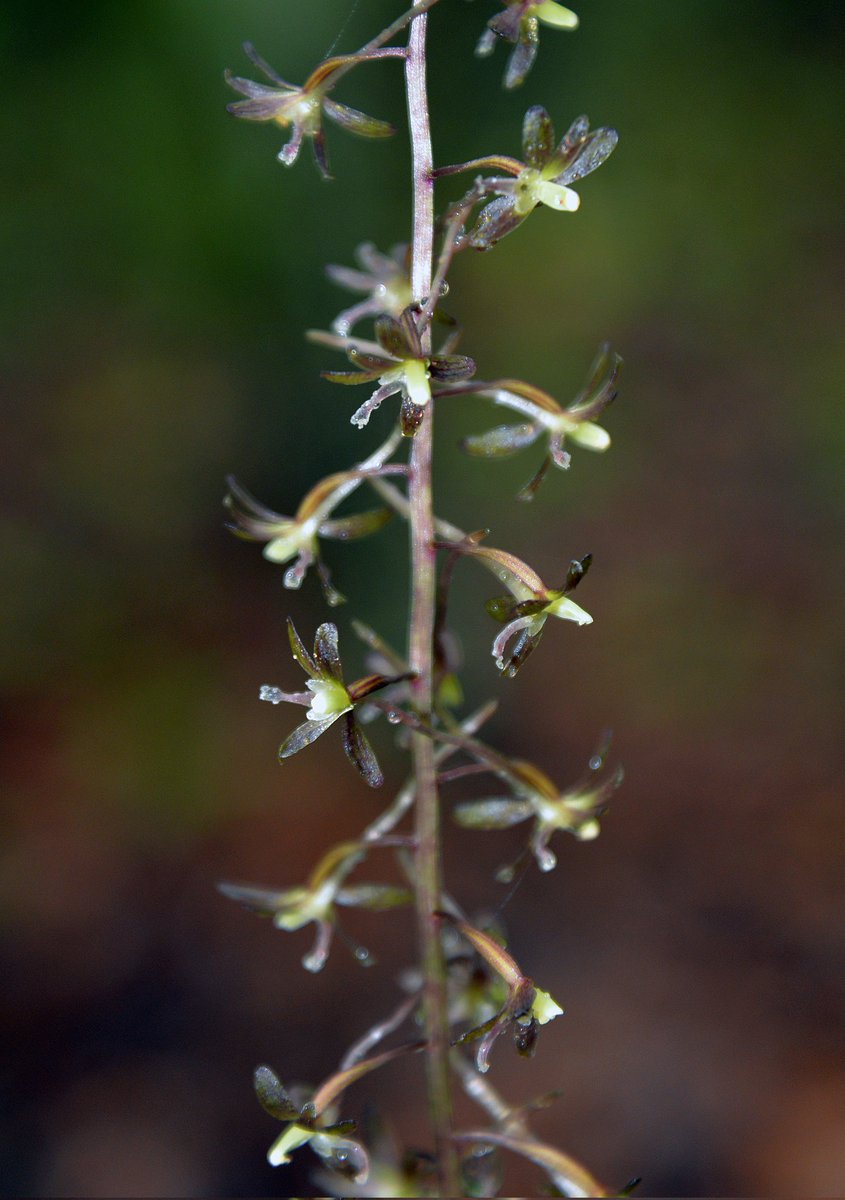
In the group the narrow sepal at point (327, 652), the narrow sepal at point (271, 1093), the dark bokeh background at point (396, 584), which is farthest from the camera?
the dark bokeh background at point (396, 584)

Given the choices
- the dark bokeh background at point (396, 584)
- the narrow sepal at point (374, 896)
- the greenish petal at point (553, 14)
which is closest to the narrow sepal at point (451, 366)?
the greenish petal at point (553, 14)

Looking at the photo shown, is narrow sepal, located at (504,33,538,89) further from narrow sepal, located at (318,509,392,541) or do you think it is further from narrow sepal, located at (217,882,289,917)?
narrow sepal, located at (217,882,289,917)

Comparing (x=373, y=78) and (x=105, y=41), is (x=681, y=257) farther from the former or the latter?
(x=105, y=41)

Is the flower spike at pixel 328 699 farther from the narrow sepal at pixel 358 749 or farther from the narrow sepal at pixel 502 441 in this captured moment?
the narrow sepal at pixel 502 441

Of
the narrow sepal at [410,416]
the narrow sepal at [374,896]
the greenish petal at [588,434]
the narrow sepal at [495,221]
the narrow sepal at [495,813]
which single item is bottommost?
the narrow sepal at [374,896]

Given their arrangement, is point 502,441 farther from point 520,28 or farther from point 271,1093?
point 271,1093

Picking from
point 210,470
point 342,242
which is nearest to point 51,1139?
point 210,470

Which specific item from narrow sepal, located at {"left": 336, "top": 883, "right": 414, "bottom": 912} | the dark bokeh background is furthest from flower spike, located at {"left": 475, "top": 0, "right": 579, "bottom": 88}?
the dark bokeh background
